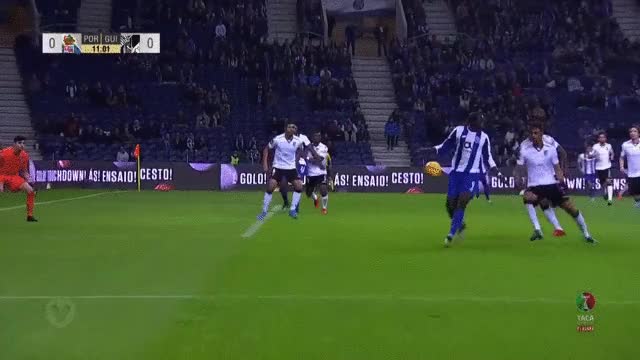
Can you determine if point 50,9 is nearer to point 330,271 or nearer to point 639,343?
point 330,271

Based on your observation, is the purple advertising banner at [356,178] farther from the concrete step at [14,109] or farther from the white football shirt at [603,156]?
the concrete step at [14,109]

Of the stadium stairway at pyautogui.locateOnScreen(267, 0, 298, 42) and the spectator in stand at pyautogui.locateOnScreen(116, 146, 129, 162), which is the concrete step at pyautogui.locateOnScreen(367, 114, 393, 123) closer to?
the stadium stairway at pyautogui.locateOnScreen(267, 0, 298, 42)

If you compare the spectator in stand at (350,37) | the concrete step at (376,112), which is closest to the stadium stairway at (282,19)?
the spectator in stand at (350,37)

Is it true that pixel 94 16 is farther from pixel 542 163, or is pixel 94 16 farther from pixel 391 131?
pixel 542 163

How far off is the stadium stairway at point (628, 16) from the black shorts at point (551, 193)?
3743 centimetres

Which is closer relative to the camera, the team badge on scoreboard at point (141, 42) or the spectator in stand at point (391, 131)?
the spectator in stand at point (391, 131)

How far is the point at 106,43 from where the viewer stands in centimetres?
4625

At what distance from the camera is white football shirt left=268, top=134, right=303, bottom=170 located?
22.1m

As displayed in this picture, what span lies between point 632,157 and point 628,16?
29.6 meters

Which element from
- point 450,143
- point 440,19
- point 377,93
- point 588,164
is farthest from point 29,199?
point 440,19

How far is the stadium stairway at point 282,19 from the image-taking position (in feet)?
168

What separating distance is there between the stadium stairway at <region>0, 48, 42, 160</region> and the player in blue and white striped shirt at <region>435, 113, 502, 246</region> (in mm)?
31749

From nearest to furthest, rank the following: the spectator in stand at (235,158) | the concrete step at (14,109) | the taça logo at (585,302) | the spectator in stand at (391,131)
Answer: the taça logo at (585,302) < the spectator in stand at (235,158) < the spectator in stand at (391,131) < the concrete step at (14,109)

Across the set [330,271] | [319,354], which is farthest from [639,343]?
[330,271]
